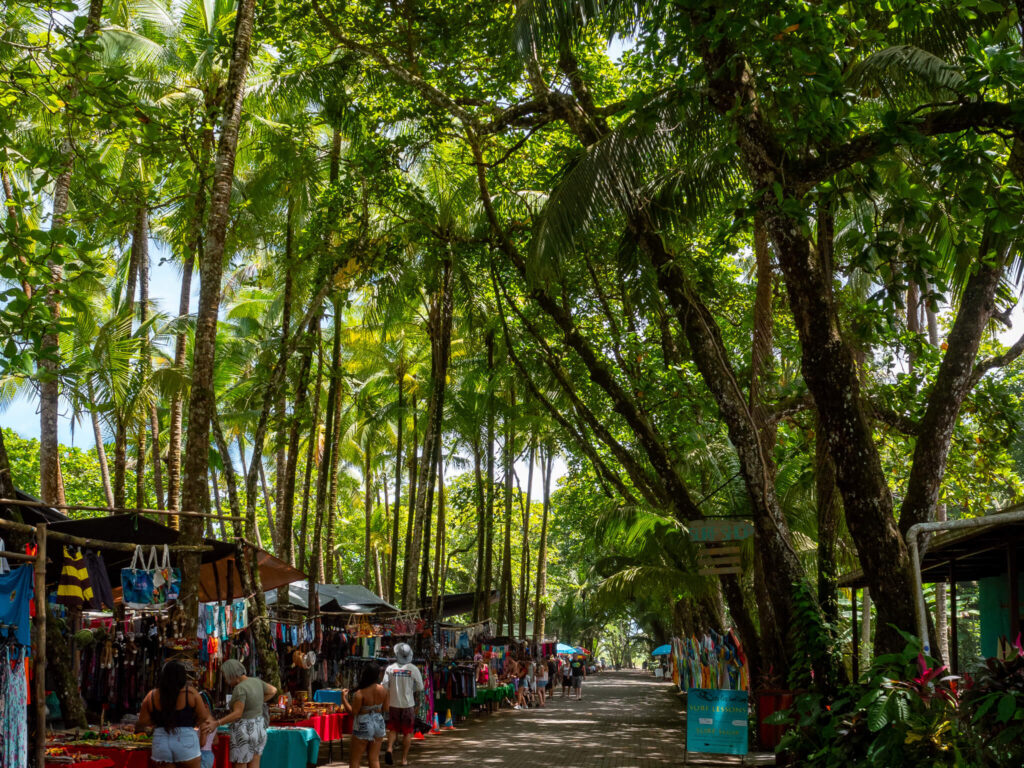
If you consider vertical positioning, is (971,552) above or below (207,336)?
below

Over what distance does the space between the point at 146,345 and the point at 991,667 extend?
17983mm

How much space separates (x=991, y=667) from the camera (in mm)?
6848

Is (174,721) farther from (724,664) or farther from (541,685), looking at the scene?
(541,685)

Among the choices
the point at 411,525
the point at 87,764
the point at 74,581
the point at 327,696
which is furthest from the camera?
the point at 411,525

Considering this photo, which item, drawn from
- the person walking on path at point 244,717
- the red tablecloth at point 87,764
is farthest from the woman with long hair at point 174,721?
the person walking on path at point 244,717

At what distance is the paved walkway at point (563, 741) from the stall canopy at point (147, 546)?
11.3 feet

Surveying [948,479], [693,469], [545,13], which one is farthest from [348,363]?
[545,13]

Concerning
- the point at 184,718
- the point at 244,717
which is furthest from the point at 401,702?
the point at 184,718

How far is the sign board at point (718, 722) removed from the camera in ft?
41.0

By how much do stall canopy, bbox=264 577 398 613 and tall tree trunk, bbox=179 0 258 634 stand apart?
28.4 feet

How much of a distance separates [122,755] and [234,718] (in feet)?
3.34

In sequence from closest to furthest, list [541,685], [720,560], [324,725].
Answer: [324,725]
[720,560]
[541,685]

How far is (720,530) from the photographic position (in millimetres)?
12680

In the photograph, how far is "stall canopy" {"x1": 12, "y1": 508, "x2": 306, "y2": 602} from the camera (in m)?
10.0
